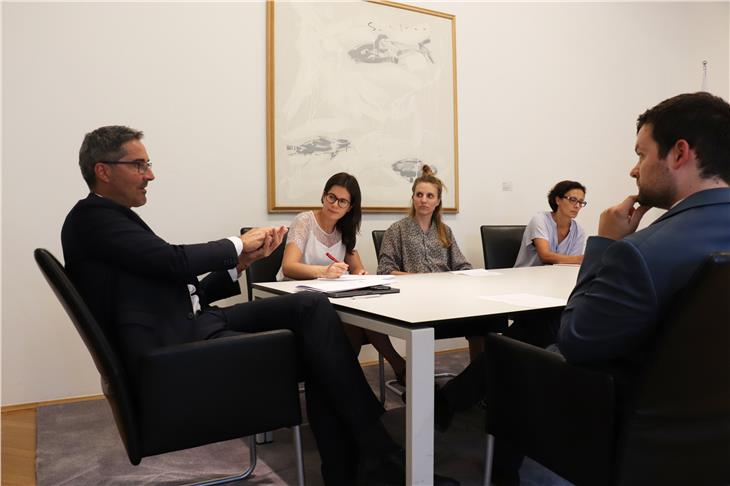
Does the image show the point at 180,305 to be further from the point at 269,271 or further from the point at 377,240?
the point at 377,240

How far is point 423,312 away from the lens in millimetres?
1500

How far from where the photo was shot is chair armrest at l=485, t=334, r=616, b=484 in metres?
1.10

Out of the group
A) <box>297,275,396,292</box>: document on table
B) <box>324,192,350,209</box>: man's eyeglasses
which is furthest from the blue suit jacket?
<box>324,192,350,209</box>: man's eyeglasses

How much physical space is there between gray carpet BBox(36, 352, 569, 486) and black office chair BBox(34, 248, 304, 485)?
567 mm

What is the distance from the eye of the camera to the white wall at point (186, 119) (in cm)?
276

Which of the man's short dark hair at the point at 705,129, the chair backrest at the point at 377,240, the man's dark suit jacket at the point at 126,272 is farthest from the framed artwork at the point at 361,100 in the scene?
the man's short dark hair at the point at 705,129

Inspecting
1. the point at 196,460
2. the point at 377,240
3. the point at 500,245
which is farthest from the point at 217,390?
the point at 500,245

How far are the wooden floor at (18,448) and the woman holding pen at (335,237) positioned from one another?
1257mm

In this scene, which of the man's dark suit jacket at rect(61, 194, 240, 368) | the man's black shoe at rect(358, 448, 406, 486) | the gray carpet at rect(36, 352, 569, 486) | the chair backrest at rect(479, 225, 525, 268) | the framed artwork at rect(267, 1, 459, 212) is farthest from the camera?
the chair backrest at rect(479, 225, 525, 268)

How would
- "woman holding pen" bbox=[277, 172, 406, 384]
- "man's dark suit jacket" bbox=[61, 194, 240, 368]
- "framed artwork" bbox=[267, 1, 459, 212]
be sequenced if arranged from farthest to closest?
"framed artwork" bbox=[267, 1, 459, 212] < "woman holding pen" bbox=[277, 172, 406, 384] < "man's dark suit jacket" bbox=[61, 194, 240, 368]

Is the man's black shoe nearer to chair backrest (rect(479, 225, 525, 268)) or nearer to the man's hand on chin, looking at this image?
the man's hand on chin

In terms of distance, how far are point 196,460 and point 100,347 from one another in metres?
1.01

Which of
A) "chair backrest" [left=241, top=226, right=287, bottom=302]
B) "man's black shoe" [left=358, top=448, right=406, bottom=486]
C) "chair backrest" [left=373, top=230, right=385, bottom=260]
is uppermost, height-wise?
"chair backrest" [left=373, top=230, right=385, bottom=260]

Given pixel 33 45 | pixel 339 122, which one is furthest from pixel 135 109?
pixel 339 122
